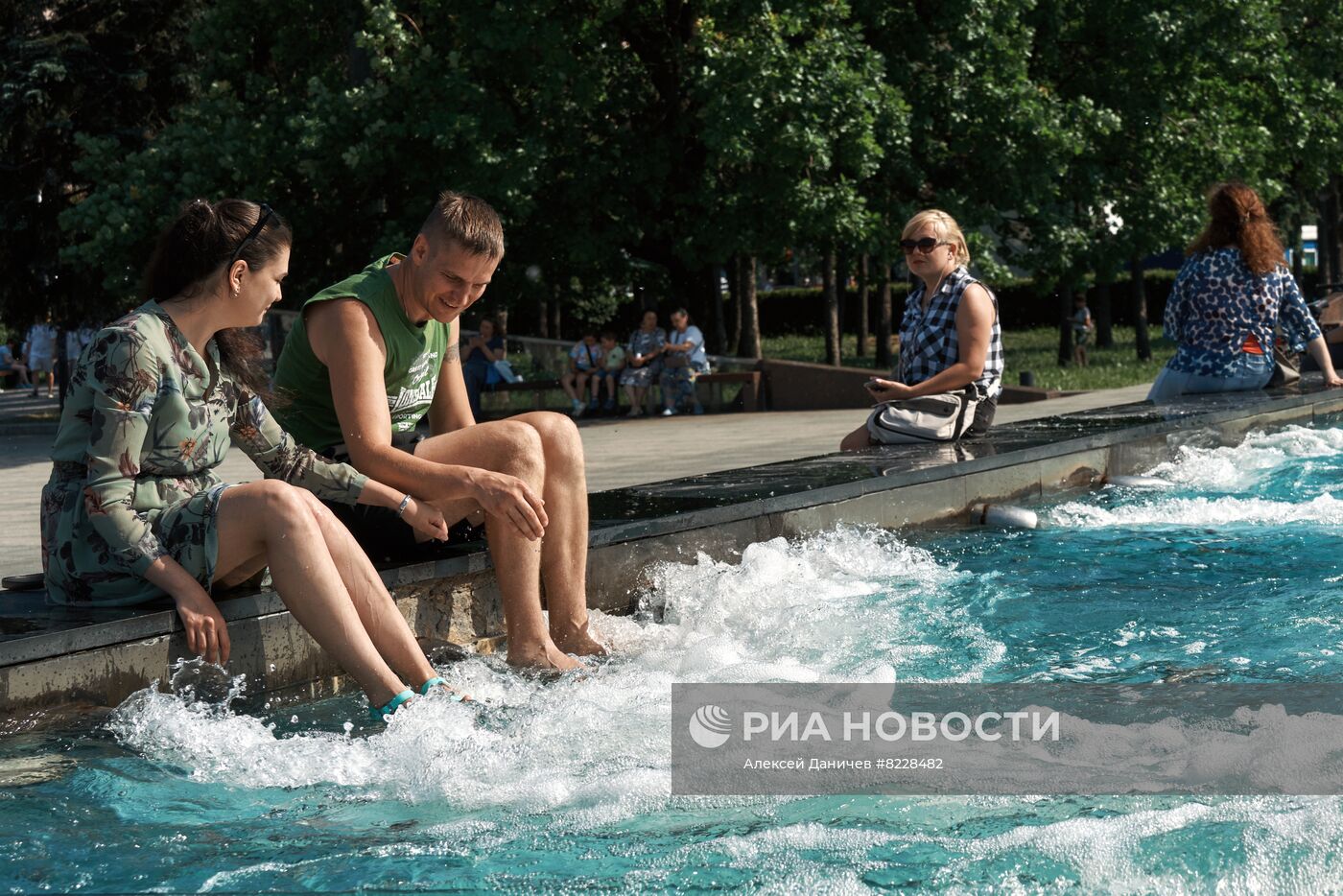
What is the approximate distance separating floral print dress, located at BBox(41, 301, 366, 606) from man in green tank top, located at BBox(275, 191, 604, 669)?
0.46 meters

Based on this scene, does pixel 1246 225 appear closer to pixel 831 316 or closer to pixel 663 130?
pixel 663 130

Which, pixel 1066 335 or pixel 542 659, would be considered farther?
pixel 1066 335

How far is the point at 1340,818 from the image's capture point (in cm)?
318

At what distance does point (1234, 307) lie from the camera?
10672mm

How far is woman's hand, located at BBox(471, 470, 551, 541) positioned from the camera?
4.53m

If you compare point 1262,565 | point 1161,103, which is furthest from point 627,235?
point 1262,565

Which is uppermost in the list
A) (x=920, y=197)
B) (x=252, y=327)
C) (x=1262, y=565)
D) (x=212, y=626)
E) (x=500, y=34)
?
(x=500, y=34)

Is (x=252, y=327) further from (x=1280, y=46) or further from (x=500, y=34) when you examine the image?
(x=1280, y=46)

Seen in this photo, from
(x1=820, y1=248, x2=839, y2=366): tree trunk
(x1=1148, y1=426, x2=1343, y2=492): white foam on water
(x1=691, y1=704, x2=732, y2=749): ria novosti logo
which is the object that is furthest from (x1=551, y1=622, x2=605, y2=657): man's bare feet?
(x1=820, y1=248, x2=839, y2=366): tree trunk

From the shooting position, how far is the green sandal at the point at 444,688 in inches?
162

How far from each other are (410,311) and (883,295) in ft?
82.8

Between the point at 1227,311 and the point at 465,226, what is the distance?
7.58 metres

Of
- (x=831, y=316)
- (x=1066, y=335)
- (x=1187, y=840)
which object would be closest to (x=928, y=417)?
(x=1187, y=840)

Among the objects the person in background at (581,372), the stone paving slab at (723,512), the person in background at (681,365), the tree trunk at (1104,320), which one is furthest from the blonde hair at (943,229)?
the tree trunk at (1104,320)
